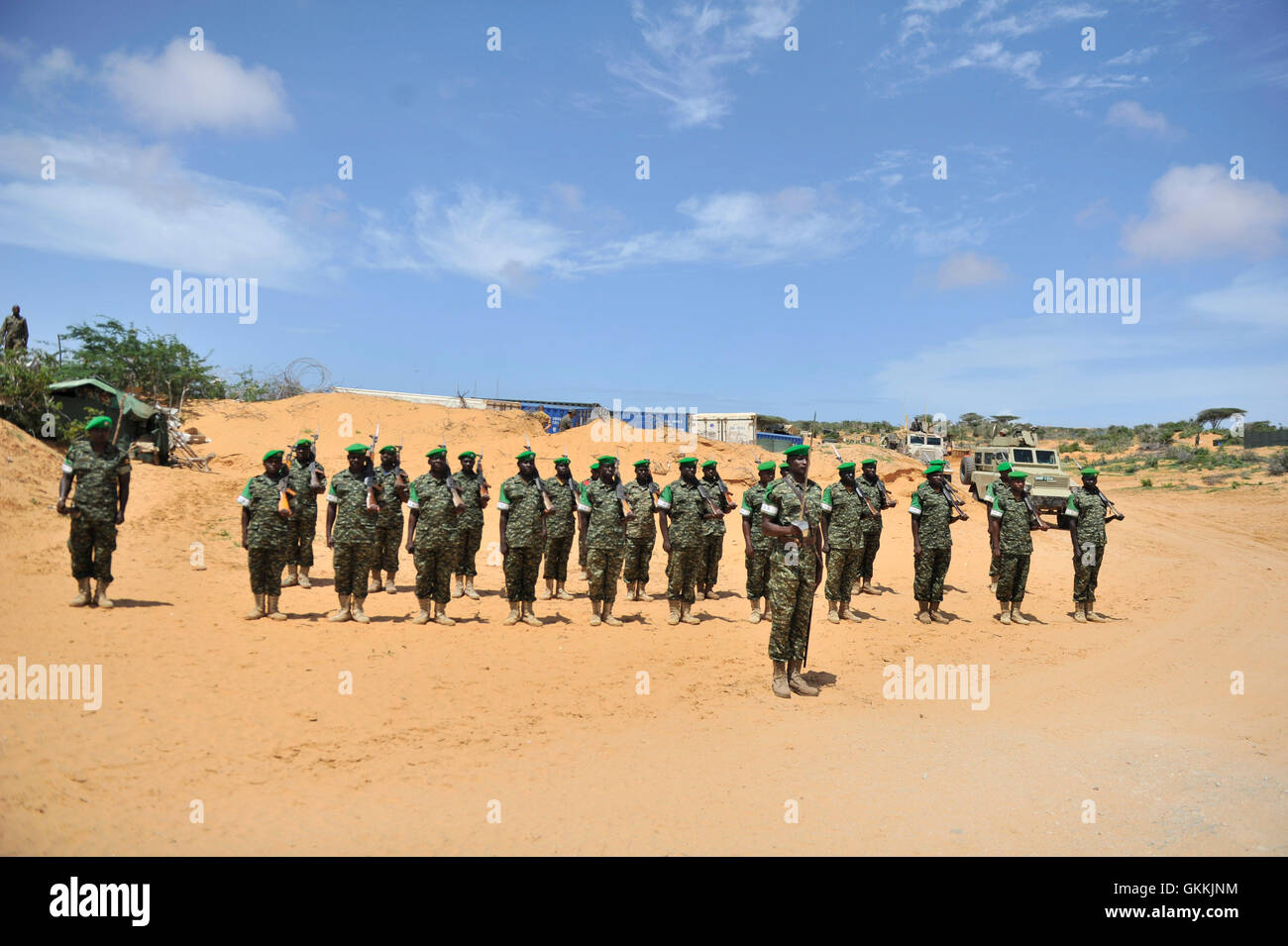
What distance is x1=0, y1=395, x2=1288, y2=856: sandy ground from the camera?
4484 millimetres

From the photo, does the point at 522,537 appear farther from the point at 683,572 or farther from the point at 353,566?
the point at 683,572

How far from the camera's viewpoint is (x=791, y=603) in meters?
7.04

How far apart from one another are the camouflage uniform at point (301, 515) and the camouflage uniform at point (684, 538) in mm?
4775

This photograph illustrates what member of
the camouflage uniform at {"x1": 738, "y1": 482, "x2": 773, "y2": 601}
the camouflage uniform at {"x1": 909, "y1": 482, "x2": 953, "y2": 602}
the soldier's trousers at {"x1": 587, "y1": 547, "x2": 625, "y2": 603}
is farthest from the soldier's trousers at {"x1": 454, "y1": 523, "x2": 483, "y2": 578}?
the camouflage uniform at {"x1": 909, "y1": 482, "x2": 953, "y2": 602}

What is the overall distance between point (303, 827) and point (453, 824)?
2.91 feet

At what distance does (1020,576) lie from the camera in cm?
1077

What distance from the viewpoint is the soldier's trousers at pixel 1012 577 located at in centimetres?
1075

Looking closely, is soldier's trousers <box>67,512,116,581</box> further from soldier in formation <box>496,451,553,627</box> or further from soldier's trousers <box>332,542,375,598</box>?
soldier in formation <box>496,451,553,627</box>

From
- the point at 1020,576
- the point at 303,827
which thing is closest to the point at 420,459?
the point at 1020,576

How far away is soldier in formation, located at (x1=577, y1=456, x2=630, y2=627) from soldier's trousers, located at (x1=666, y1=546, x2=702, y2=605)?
2.42 ft

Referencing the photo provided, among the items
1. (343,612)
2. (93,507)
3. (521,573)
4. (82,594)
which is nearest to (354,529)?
(343,612)

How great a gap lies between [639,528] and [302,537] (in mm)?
4928

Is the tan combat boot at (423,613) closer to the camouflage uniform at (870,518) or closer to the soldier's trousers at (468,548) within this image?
the soldier's trousers at (468,548)
